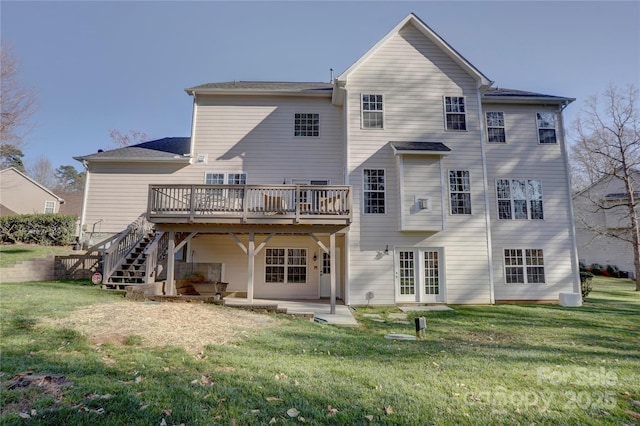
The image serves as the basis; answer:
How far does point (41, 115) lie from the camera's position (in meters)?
18.7

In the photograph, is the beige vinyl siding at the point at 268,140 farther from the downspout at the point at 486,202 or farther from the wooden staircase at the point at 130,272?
the downspout at the point at 486,202

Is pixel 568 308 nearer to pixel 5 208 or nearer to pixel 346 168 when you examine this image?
pixel 346 168

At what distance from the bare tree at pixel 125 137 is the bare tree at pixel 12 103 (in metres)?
9.96

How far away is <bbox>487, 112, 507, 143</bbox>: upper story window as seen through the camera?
12977 millimetres

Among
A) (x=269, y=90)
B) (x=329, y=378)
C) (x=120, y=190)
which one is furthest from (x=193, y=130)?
(x=329, y=378)

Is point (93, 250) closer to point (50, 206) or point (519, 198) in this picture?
point (519, 198)

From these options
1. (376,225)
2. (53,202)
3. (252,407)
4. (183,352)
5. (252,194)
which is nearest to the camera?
(252,407)

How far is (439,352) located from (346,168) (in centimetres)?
755

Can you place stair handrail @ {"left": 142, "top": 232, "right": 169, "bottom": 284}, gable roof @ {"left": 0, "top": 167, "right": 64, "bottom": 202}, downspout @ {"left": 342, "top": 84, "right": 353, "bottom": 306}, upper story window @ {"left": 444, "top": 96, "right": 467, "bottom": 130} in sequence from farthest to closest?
gable roof @ {"left": 0, "top": 167, "right": 64, "bottom": 202} → upper story window @ {"left": 444, "top": 96, "right": 467, "bottom": 130} → downspout @ {"left": 342, "top": 84, "right": 353, "bottom": 306} → stair handrail @ {"left": 142, "top": 232, "right": 169, "bottom": 284}

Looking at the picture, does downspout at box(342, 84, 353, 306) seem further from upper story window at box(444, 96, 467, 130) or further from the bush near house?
the bush near house

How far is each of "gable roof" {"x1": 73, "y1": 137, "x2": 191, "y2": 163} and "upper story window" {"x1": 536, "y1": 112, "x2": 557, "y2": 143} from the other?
1456 cm

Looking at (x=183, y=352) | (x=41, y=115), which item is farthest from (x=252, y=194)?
(x=41, y=115)

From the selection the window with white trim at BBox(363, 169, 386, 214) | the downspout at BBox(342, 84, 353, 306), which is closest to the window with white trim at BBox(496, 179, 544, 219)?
the window with white trim at BBox(363, 169, 386, 214)

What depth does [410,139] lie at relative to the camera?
12109 mm
